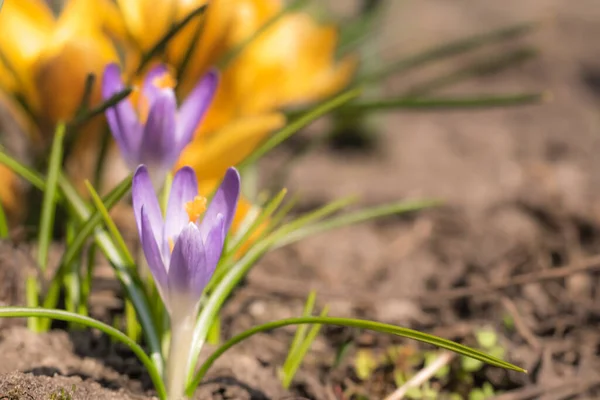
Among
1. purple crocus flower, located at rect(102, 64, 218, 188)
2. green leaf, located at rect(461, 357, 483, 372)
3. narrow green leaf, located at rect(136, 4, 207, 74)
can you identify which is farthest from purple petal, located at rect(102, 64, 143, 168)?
green leaf, located at rect(461, 357, 483, 372)

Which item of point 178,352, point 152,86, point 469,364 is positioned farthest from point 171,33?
point 469,364

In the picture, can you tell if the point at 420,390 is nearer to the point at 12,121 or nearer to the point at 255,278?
the point at 255,278

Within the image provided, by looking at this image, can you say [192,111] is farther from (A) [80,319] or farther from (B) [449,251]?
(B) [449,251]

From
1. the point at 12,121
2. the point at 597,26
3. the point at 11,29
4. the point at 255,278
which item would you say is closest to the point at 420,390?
the point at 255,278

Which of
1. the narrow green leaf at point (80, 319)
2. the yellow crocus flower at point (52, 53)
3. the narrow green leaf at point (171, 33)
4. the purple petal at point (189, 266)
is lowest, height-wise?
the narrow green leaf at point (80, 319)

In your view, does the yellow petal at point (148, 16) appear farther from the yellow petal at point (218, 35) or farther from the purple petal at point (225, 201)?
the purple petal at point (225, 201)

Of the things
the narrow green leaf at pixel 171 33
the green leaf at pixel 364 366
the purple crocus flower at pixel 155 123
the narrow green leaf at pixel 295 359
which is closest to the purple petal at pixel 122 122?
the purple crocus flower at pixel 155 123
